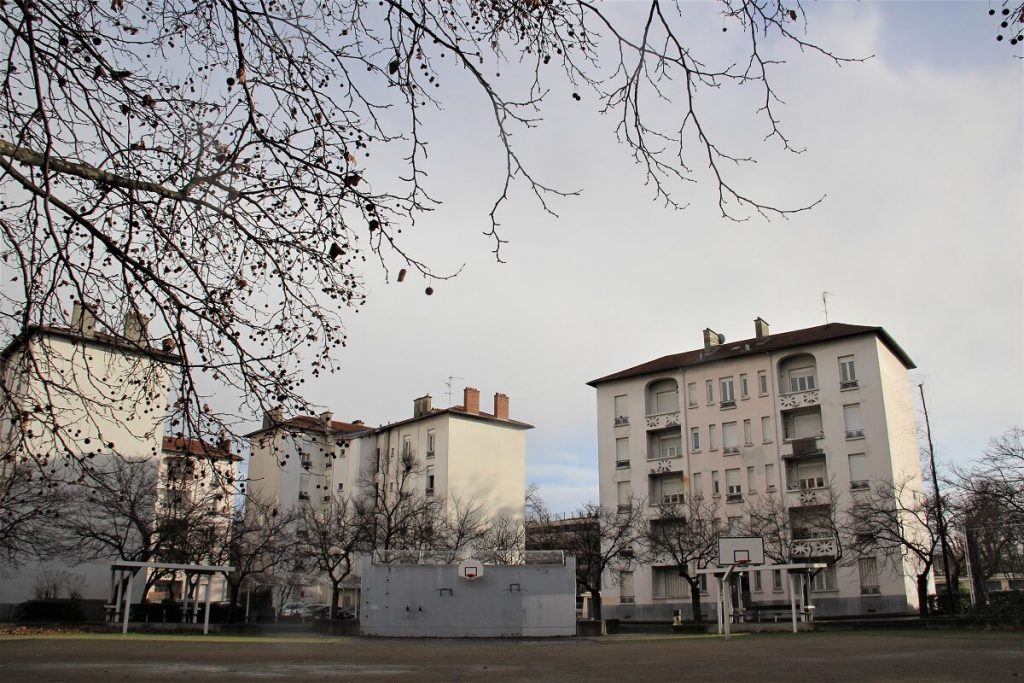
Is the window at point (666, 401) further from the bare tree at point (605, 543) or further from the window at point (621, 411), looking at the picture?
the bare tree at point (605, 543)

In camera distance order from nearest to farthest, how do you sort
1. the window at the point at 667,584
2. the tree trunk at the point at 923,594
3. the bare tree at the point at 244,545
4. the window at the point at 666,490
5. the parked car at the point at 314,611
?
1. the tree trunk at the point at 923,594
2. the bare tree at the point at 244,545
3. the window at the point at 667,584
4. the window at the point at 666,490
5. the parked car at the point at 314,611

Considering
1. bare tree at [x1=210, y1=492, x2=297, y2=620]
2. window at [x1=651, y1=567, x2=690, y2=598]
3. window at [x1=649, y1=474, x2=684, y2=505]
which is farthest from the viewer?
window at [x1=649, y1=474, x2=684, y2=505]

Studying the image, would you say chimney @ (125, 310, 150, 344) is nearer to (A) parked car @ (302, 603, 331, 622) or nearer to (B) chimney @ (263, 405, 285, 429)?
(B) chimney @ (263, 405, 285, 429)

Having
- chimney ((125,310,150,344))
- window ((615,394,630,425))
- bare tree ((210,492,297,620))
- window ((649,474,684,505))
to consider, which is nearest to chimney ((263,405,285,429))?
chimney ((125,310,150,344))

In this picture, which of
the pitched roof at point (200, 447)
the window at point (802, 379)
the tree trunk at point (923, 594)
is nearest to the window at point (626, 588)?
the window at point (802, 379)

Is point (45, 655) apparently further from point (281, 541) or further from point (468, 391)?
point (468, 391)

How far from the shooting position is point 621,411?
63844 mm

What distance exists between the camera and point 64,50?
7734 millimetres

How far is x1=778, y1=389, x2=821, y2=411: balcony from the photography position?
54.0 meters

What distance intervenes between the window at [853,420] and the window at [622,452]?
1602 centimetres

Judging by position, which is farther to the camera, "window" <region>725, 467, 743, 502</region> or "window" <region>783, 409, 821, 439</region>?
"window" <region>725, 467, 743, 502</region>

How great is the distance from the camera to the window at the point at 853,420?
51334mm

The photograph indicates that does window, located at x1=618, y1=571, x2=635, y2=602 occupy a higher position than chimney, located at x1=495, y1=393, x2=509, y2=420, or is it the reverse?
chimney, located at x1=495, y1=393, x2=509, y2=420

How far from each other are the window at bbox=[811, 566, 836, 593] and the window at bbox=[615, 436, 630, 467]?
51.8 ft
